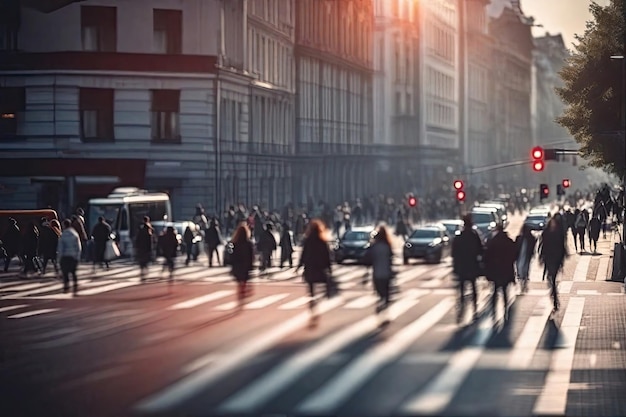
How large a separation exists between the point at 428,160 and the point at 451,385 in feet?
378

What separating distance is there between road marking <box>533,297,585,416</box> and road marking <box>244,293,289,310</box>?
22.5 ft

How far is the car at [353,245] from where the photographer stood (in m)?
52.3

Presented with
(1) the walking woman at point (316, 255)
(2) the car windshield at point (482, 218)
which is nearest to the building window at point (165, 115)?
(2) the car windshield at point (482, 218)

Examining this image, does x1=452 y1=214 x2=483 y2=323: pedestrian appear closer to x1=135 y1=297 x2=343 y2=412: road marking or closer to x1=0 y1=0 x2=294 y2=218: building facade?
x1=135 y1=297 x2=343 y2=412: road marking

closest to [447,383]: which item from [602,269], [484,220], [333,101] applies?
[602,269]

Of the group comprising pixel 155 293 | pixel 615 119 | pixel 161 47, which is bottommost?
pixel 155 293

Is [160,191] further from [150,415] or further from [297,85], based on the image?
[150,415]

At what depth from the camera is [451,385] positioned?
62.2ft

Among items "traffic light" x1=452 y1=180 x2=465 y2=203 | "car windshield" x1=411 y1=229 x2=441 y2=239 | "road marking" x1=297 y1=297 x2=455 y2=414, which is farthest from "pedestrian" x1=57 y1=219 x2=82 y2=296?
"traffic light" x1=452 y1=180 x2=465 y2=203

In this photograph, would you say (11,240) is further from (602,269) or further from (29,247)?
(602,269)

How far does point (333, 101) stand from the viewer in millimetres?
104000

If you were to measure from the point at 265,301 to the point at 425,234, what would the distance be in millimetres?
22017

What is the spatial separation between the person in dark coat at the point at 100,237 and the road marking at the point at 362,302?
369 inches


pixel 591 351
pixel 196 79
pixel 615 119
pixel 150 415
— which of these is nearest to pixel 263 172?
pixel 196 79
